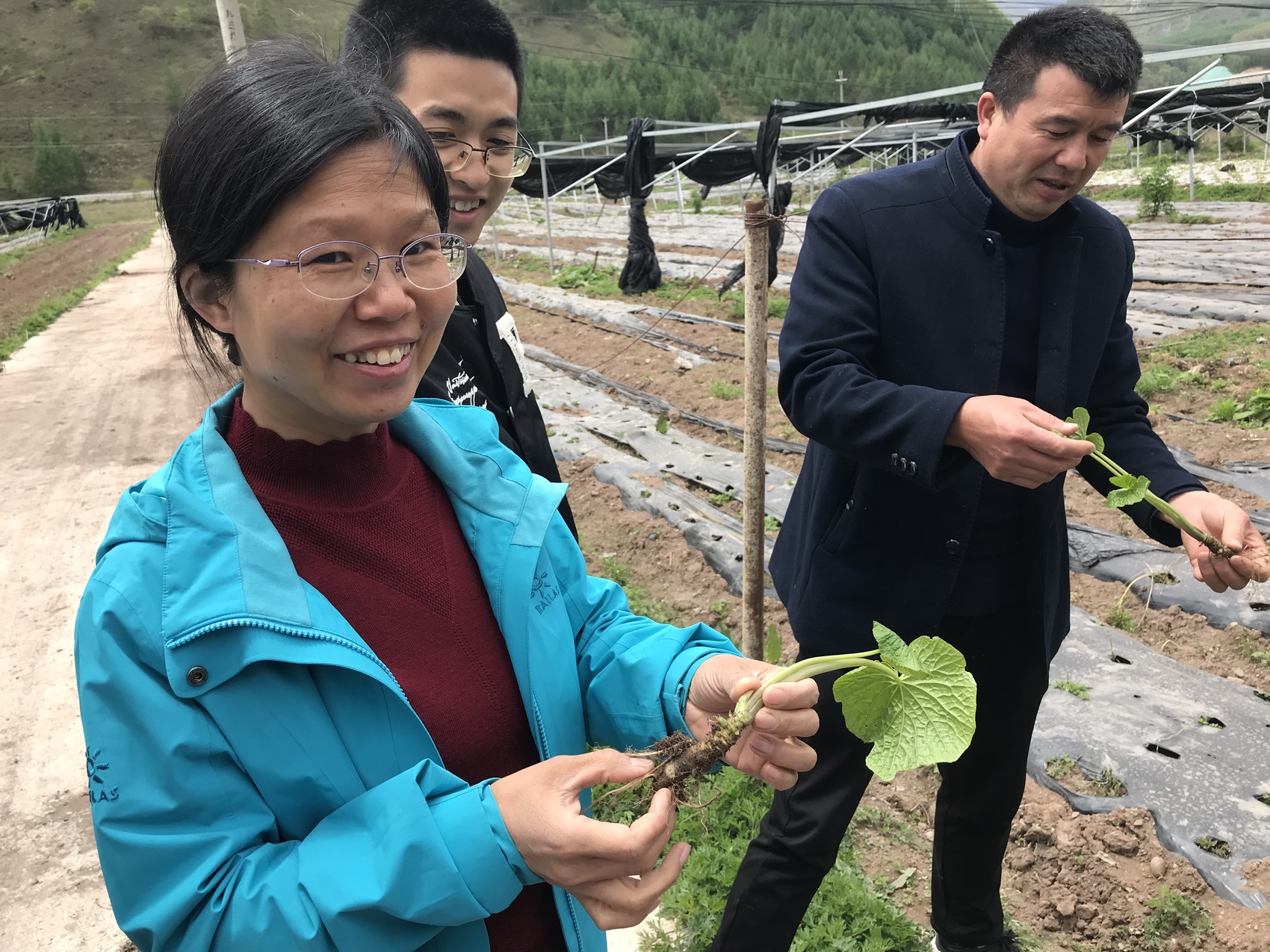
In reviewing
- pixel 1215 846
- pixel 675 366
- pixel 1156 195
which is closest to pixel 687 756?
pixel 1215 846

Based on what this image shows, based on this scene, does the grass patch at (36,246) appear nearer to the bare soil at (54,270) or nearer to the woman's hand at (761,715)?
the bare soil at (54,270)

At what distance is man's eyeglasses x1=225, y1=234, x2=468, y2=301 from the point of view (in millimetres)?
995

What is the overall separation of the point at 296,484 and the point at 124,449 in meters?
7.08

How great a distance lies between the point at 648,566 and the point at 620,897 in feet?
12.7

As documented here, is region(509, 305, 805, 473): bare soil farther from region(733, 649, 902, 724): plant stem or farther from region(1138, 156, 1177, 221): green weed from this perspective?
region(1138, 156, 1177, 221): green weed

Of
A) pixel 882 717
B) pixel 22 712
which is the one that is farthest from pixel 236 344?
pixel 22 712

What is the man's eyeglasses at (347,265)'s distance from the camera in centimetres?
100

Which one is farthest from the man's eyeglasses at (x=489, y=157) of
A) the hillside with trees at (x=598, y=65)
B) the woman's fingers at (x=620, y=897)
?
the hillside with trees at (x=598, y=65)

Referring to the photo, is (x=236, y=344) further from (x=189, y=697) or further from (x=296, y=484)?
(x=189, y=697)

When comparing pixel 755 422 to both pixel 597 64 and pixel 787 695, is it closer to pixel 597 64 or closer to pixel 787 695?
pixel 787 695

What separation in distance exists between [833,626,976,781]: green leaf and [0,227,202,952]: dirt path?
1.24 meters

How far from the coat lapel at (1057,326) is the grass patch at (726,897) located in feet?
4.18

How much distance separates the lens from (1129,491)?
76.2 inches

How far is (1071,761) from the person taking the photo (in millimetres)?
3004
